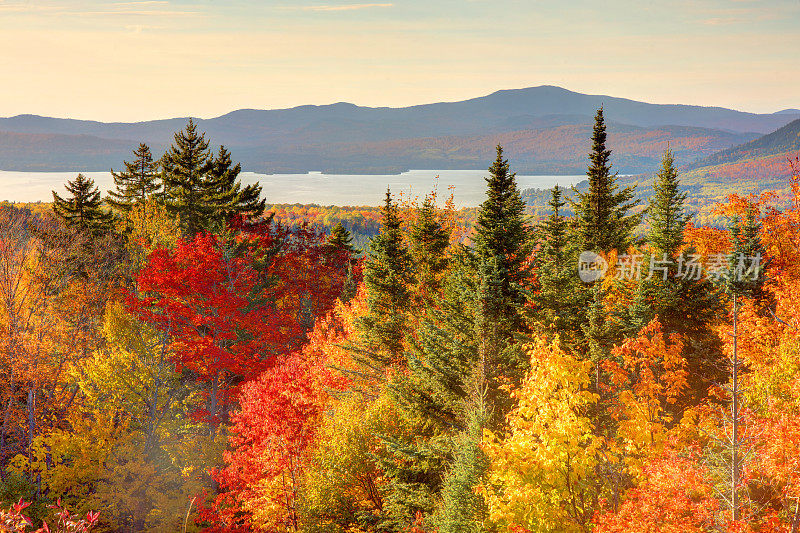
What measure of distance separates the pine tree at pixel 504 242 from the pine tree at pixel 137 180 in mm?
44473

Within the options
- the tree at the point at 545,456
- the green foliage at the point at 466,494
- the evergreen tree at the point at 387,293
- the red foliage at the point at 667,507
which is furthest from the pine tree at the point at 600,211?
the red foliage at the point at 667,507

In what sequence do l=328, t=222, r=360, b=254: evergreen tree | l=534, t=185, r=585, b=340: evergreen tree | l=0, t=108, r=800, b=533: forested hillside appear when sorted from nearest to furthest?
l=0, t=108, r=800, b=533: forested hillside → l=534, t=185, r=585, b=340: evergreen tree → l=328, t=222, r=360, b=254: evergreen tree

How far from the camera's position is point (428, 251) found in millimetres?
41219

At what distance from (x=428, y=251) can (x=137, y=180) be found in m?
35.9

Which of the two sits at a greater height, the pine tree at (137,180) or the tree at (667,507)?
the pine tree at (137,180)

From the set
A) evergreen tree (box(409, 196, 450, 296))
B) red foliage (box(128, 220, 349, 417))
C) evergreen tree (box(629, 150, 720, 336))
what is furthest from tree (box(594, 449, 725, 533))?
red foliage (box(128, 220, 349, 417))

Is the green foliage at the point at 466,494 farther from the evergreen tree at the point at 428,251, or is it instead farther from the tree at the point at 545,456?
the evergreen tree at the point at 428,251

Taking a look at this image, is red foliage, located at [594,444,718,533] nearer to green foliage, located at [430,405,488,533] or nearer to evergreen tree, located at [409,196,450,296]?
green foliage, located at [430,405,488,533]

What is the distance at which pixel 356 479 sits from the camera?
27.6 meters

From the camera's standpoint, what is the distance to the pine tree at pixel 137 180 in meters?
59.8

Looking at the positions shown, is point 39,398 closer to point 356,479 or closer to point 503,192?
point 356,479

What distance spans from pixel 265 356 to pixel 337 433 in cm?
1750

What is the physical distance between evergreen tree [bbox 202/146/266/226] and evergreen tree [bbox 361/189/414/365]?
64.4ft

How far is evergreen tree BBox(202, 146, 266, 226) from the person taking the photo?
172 ft
